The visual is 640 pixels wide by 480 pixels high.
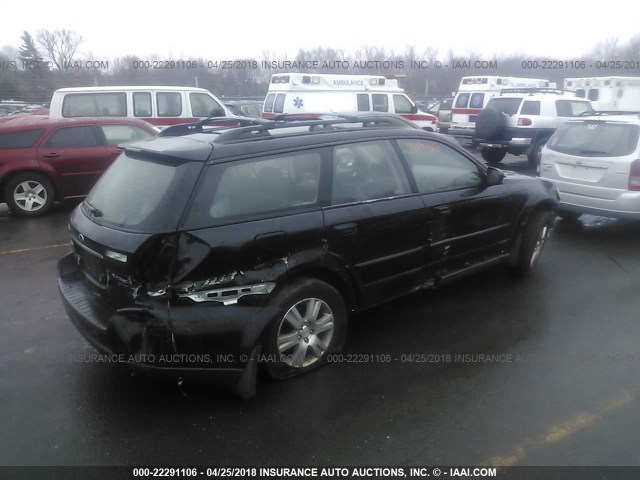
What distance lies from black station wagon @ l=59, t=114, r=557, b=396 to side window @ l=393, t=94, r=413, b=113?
10.9 meters

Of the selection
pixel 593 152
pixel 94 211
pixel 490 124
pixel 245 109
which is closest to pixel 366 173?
pixel 94 211

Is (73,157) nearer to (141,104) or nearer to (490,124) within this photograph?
(141,104)

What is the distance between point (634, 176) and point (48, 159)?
8155 millimetres

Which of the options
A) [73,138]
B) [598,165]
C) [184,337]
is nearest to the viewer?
[184,337]

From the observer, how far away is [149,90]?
A: 1163cm

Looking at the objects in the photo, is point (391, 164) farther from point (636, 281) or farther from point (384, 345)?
point (636, 281)

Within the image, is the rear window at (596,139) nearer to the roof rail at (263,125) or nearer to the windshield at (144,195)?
the roof rail at (263,125)

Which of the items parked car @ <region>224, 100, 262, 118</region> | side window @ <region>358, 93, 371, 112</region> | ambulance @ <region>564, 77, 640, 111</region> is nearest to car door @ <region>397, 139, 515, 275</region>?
side window @ <region>358, 93, 371, 112</region>

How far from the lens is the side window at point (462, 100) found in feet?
57.3

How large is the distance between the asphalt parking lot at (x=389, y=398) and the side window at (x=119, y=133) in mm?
4441

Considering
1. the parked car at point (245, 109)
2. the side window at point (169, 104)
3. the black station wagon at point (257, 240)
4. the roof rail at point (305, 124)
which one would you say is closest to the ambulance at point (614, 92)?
the parked car at point (245, 109)

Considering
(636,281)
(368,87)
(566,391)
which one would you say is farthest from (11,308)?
(368,87)

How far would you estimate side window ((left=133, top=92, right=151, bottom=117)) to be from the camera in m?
11.5

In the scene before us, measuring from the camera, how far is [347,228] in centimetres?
342
